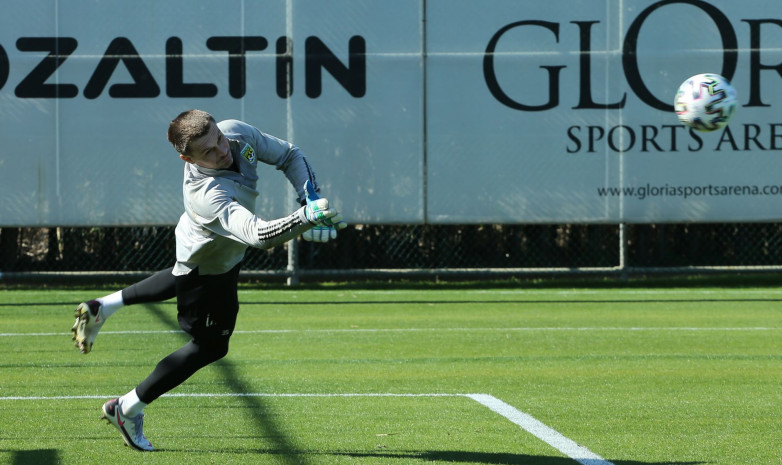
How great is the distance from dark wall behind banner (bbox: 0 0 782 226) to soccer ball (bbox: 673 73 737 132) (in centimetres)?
557

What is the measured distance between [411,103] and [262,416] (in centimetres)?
911

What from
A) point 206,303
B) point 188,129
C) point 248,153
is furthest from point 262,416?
point 188,129

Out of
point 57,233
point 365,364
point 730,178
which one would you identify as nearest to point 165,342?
point 365,364

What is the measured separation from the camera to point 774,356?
916 cm

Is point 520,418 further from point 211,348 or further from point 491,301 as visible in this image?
point 491,301

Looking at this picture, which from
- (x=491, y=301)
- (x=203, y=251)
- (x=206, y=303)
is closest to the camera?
(x=203, y=251)

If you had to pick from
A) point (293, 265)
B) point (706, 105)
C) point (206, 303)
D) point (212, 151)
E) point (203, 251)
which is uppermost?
point (706, 105)

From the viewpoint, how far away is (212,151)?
201 inches

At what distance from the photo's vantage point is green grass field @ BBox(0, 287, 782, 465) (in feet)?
18.5

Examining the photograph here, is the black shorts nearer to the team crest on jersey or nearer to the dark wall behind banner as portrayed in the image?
the team crest on jersey

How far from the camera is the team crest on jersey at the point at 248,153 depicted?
17.8ft

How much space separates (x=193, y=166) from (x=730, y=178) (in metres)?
11.6

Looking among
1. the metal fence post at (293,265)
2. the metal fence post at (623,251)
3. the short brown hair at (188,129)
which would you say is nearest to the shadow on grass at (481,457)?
the short brown hair at (188,129)

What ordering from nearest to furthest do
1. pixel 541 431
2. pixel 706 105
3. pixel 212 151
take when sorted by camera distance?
pixel 212 151 → pixel 541 431 → pixel 706 105
